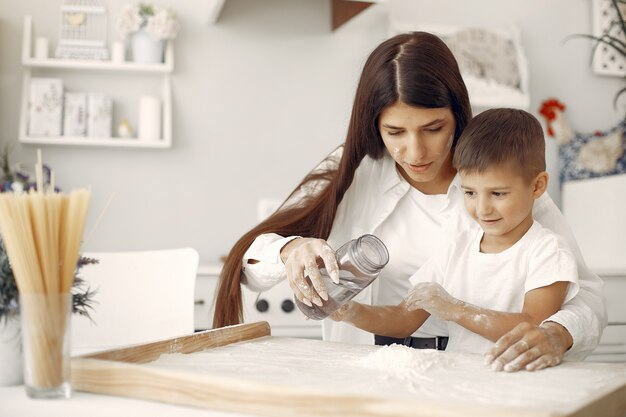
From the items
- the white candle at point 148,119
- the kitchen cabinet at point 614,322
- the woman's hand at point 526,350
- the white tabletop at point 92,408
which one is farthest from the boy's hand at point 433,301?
the white candle at point 148,119

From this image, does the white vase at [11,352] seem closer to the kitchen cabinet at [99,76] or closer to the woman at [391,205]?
the woman at [391,205]

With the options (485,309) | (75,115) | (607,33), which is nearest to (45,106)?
(75,115)

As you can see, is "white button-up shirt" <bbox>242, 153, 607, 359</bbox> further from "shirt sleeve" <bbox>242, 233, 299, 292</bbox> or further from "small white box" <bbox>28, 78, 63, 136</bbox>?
"small white box" <bbox>28, 78, 63, 136</bbox>

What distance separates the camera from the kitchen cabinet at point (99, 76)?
8.36 ft

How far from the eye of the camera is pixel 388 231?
65.9 inches

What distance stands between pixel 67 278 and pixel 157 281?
914 millimetres

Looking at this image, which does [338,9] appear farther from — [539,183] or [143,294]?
[539,183]

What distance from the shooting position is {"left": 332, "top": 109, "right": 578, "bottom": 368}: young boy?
49.0 inches

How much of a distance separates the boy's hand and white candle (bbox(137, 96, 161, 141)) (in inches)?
63.1

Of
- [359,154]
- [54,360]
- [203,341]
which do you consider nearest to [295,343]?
[203,341]

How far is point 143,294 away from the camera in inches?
66.7

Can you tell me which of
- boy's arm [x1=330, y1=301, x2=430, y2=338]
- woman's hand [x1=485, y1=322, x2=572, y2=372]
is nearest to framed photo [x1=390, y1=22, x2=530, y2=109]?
boy's arm [x1=330, y1=301, x2=430, y2=338]

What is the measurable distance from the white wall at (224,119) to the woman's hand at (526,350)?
1857mm

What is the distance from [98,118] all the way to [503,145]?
5.54 ft
